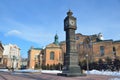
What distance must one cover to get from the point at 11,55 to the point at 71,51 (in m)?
73.7

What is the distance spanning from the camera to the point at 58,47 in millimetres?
66438

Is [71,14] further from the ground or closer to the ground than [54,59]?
further from the ground

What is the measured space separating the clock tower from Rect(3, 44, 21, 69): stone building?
66.0m

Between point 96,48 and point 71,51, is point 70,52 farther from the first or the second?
point 96,48

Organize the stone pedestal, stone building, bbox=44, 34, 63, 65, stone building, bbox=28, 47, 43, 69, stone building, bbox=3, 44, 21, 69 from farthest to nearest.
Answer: stone building, bbox=3, 44, 21, 69, stone building, bbox=28, 47, 43, 69, stone building, bbox=44, 34, 63, 65, the stone pedestal

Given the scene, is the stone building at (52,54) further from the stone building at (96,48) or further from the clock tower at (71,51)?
the clock tower at (71,51)

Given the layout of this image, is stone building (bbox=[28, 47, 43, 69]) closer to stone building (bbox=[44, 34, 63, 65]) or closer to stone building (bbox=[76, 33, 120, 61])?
stone building (bbox=[44, 34, 63, 65])

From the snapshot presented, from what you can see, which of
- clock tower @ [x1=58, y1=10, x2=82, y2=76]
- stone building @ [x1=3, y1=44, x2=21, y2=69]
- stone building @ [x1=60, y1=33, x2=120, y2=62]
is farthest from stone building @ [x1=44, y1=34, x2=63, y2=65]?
clock tower @ [x1=58, y1=10, x2=82, y2=76]

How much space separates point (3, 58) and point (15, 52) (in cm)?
1110

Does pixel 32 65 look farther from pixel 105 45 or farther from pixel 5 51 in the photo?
pixel 105 45

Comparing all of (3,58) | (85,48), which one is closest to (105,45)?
(85,48)

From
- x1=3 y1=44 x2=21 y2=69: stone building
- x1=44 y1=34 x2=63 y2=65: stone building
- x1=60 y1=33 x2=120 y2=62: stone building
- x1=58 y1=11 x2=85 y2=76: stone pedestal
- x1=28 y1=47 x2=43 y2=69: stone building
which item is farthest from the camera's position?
x1=3 y1=44 x2=21 y2=69: stone building

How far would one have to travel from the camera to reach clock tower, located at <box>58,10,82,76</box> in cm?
2319

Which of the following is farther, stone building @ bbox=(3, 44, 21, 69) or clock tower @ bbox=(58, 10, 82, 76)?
stone building @ bbox=(3, 44, 21, 69)
